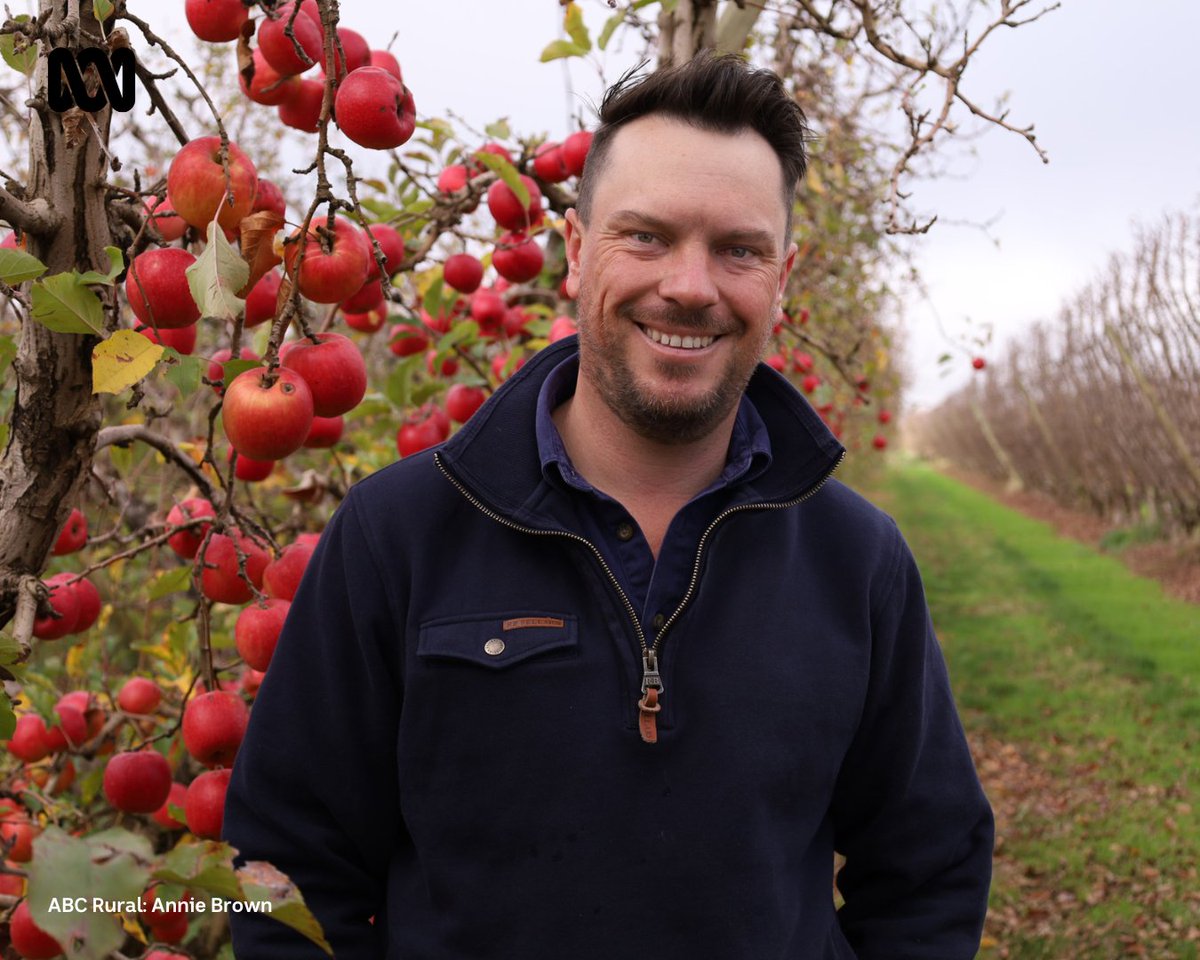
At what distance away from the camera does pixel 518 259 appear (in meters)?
2.64

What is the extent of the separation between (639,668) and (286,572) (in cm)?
69

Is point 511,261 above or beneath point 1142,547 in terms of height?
above

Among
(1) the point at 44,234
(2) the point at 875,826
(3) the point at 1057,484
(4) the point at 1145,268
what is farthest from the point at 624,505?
Answer: (3) the point at 1057,484

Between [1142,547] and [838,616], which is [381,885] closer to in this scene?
[838,616]

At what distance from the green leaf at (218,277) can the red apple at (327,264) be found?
0.14 meters

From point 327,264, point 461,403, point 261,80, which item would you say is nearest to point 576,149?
point 461,403

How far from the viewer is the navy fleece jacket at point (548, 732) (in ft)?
4.85

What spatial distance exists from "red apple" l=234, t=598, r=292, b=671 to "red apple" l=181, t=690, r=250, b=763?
85 millimetres

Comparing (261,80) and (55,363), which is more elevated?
(261,80)

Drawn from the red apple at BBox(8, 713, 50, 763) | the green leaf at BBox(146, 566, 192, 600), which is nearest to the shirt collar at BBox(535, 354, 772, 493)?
the green leaf at BBox(146, 566, 192, 600)

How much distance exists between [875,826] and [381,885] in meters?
0.80

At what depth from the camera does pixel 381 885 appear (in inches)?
65.4

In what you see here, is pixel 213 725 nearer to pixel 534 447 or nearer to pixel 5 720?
pixel 5 720

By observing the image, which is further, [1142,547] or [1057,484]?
[1057,484]
